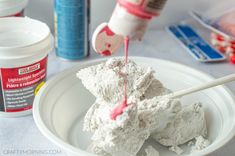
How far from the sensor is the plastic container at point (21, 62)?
2.16ft

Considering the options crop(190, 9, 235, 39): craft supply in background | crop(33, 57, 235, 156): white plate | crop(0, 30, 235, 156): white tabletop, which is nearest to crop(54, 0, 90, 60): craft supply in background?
crop(0, 30, 235, 156): white tabletop

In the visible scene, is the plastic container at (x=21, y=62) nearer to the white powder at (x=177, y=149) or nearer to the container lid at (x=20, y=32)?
the container lid at (x=20, y=32)

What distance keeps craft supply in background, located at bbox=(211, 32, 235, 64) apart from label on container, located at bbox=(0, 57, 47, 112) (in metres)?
0.42

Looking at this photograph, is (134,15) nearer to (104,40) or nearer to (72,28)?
(104,40)

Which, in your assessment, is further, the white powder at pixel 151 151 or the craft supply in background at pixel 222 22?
the craft supply in background at pixel 222 22

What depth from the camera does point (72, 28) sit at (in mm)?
838

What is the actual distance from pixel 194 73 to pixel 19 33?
31 cm

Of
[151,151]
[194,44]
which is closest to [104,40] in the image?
[151,151]

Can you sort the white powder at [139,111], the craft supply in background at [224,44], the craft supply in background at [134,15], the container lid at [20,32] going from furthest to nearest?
the craft supply in background at [224,44]
the container lid at [20,32]
the white powder at [139,111]
the craft supply in background at [134,15]

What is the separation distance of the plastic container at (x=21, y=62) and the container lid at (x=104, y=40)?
0.34ft

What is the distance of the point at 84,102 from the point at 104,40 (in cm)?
15

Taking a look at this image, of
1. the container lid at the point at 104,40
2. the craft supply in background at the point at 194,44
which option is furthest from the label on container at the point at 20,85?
the craft supply in background at the point at 194,44

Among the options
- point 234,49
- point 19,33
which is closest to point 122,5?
point 19,33

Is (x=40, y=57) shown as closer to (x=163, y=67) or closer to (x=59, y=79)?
(x=59, y=79)
